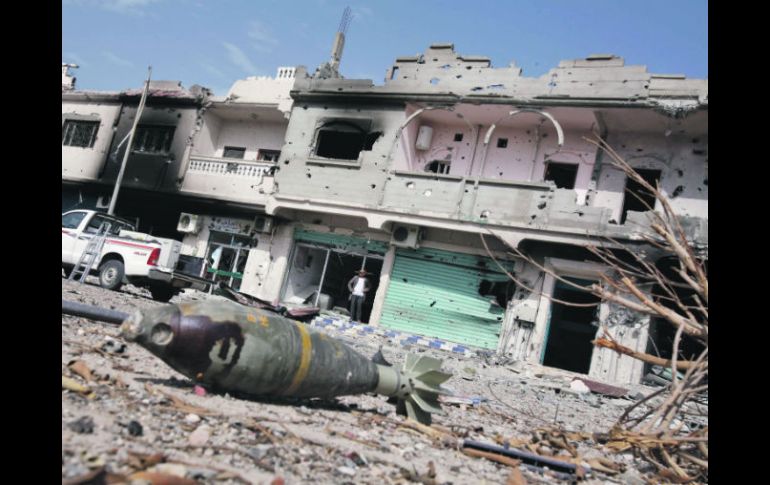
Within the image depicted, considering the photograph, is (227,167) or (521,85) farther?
(227,167)

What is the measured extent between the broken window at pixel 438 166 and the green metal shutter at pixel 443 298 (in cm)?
287

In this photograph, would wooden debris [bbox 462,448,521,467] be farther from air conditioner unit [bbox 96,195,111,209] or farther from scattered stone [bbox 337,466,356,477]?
air conditioner unit [bbox 96,195,111,209]

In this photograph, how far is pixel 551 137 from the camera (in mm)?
14562

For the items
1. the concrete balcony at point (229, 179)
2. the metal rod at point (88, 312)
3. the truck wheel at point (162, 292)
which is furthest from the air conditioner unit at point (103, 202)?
the metal rod at point (88, 312)

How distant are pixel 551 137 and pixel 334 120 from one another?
6.65m

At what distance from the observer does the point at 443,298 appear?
14.1 meters

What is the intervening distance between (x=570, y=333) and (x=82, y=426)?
13545mm

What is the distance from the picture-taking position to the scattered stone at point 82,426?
2701 millimetres

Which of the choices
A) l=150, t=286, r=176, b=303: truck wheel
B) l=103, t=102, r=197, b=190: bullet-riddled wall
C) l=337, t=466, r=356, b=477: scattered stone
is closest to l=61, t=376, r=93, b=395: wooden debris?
l=337, t=466, r=356, b=477: scattered stone

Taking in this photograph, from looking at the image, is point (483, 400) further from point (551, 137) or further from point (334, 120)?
point (334, 120)

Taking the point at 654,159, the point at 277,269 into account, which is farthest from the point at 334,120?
the point at 654,159

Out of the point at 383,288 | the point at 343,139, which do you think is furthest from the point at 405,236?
the point at 343,139

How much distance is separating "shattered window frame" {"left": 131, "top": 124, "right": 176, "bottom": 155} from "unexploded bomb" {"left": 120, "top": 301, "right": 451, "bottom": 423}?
16503mm

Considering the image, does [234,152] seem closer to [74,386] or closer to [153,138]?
[153,138]
